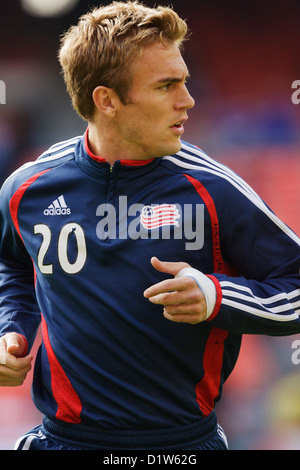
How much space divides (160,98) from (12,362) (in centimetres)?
71

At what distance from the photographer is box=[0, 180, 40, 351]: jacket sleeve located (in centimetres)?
163

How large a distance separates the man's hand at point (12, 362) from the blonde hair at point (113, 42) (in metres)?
0.60

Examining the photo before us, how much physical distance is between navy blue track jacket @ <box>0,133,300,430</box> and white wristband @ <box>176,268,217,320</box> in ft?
0.19

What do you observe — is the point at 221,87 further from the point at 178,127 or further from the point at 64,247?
the point at 64,247

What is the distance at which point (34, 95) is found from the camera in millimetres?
4141

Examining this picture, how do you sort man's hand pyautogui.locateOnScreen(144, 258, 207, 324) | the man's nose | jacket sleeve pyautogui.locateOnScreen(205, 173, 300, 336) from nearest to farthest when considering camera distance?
man's hand pyautogui.locateOnScreen(144, 258, 207, 324)
jacket sleeve pyautogui.locateOnScreen(205, 173, 300, 336)
the man's nose

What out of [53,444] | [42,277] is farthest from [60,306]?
[53,444]

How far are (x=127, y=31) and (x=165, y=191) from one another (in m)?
0.39

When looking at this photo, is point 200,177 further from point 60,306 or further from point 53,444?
point 53,444

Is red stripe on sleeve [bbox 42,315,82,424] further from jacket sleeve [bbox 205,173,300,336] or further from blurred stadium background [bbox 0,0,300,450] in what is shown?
blurred stadium background [bbox 0,0,300,450]

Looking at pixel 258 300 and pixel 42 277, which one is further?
pixel 42 277

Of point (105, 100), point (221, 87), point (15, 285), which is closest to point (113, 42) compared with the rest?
point (105, 100)

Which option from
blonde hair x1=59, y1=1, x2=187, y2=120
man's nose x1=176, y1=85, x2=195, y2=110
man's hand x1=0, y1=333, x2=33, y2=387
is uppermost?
blonde hair x1=59, y1=1, x2=187, y2=120

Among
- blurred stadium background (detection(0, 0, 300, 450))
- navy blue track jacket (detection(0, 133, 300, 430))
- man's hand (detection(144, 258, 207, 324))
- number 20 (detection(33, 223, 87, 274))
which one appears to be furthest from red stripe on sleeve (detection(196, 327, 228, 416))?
blurred stadium background (detection(0, 0, 300, 450))
